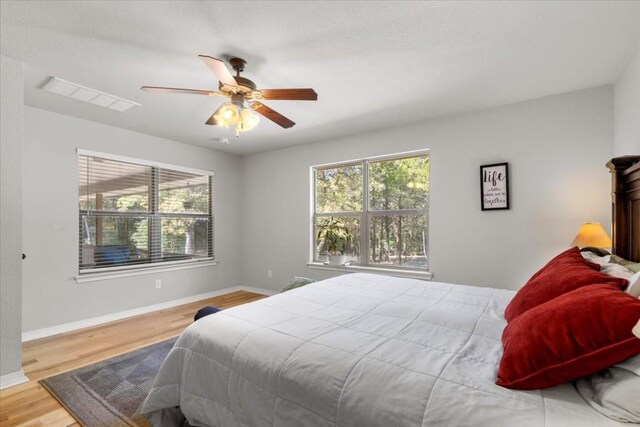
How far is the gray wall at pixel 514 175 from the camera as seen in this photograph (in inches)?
107

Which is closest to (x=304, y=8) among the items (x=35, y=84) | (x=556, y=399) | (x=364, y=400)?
(x=364, y=400)

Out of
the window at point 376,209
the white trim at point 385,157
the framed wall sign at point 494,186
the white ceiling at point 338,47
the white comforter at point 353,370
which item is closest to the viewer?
the white comforter at point 353,370

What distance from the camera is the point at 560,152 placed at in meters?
2.84

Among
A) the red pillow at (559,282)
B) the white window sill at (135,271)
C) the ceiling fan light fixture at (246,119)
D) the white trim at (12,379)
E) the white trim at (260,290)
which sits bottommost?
the white trim at (260,290)

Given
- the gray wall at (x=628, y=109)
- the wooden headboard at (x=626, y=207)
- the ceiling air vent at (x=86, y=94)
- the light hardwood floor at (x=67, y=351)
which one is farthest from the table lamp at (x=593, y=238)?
the ceiling air vent at (x=86, y=94)

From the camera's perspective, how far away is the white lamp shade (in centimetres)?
235

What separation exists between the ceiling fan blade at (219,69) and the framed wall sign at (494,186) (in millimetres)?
2613

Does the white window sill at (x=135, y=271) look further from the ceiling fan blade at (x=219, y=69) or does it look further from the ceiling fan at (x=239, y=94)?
the ceiling fan blade at (x=219, y=69)

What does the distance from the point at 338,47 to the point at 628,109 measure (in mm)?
2244

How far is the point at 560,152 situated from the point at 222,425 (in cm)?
341

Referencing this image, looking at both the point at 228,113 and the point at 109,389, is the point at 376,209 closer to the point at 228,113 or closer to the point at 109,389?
the point at 228,113

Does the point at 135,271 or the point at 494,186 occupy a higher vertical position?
the point at 494,186

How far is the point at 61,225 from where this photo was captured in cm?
338

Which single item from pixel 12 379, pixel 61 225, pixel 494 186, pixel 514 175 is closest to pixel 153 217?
pixel 61 225
